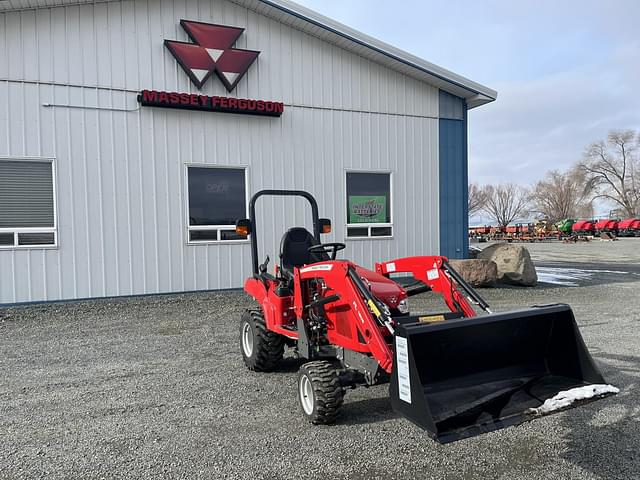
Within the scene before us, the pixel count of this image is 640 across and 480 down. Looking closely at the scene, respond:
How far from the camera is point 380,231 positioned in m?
11.3

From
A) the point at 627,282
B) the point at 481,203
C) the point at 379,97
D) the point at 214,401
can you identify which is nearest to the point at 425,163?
the point at 379,97

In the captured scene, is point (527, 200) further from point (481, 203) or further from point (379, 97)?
point (379, 97)

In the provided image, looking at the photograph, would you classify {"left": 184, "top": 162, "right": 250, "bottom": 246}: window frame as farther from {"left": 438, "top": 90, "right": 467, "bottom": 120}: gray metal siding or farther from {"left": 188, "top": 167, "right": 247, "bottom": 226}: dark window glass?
{"left": 438, "top": 90, "right": 467, "bottom": 120}: gray metal siding

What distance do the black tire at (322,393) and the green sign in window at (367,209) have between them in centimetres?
738

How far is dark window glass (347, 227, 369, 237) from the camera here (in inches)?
435

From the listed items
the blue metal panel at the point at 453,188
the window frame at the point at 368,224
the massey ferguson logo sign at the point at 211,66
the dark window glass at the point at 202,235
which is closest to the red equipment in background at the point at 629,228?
the blue metal panel at the point at 453,188

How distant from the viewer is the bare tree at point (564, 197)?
75.1 meters

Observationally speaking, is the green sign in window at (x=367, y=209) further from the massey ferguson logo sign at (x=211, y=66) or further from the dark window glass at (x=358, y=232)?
the massey ferguson logo sign at (x=211, y=66)

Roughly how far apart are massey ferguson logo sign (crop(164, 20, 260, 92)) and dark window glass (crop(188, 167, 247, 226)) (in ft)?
5.53

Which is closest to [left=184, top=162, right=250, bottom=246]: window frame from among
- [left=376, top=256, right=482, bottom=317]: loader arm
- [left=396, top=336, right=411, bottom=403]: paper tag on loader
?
[left=376, top=256, right=482, bottom=317]: loader arm

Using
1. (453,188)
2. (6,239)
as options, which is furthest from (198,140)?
(453,188)

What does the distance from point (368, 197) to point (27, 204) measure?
666 cm

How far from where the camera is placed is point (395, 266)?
489 centimetres

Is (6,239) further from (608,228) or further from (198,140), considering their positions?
(608,228)
